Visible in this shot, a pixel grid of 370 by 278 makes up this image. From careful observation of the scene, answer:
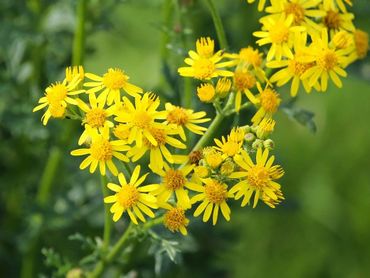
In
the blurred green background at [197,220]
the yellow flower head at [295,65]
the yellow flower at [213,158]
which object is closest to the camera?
the yellow flower at [213,158]

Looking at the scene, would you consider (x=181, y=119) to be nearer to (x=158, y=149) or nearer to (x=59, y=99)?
(x=158, y=149)

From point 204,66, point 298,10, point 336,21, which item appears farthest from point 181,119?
point 336,21

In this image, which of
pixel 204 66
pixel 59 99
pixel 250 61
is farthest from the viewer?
pixel 250 61

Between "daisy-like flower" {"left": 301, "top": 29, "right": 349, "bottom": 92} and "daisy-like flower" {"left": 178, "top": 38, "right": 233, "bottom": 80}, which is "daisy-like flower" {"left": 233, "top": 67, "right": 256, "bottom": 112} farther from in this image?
"daisy-like flower" {"left": 301, "top": 29, "right": 349, "bottom": 92}

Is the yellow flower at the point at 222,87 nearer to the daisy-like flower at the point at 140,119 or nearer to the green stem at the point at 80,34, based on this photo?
the daisy-like flower at the point at 140,119

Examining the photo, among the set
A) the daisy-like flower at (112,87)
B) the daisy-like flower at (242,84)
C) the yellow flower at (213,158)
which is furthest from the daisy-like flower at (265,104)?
the daisy-like flower at (112,87)

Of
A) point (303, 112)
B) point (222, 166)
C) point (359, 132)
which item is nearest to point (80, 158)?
point (303, 112)
